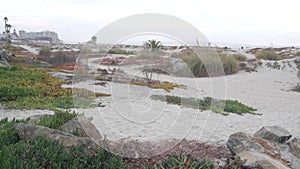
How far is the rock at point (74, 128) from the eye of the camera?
5.36m

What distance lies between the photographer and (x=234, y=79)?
1803cm

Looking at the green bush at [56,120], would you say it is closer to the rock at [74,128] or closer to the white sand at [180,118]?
the rock at [74,128]

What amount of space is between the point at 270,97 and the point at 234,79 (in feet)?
16.0

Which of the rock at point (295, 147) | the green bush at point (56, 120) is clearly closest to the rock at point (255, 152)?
the rock at point (295, 147)

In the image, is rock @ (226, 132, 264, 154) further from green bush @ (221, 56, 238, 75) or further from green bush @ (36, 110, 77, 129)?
green bush @ (221, 56, 238, 75)

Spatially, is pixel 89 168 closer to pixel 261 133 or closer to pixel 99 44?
pixel 99 44

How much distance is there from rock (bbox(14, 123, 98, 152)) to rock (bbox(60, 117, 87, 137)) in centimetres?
57

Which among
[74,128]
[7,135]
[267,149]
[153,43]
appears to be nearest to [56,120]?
[74,128]

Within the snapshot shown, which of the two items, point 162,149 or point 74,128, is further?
Result: point 74,128

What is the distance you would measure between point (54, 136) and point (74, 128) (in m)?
0.91

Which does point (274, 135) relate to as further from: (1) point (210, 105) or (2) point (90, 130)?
(2) point (90, 130)

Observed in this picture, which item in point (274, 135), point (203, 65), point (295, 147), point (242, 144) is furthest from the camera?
point (203, 65)

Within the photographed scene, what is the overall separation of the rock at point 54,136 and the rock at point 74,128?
22.3 inches

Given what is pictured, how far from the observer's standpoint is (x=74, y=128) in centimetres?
558
